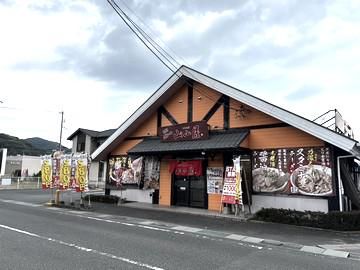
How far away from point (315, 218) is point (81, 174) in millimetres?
10517

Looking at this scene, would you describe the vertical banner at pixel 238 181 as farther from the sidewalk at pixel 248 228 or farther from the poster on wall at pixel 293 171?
the poster on wall at pixel 293 171

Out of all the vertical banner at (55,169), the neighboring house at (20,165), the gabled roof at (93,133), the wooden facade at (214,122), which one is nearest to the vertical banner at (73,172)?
the vertical banner at (55,169)

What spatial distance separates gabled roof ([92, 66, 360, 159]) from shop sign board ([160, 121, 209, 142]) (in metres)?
1.64

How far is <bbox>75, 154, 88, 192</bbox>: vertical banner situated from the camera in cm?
1597

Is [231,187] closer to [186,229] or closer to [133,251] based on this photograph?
[186,229]

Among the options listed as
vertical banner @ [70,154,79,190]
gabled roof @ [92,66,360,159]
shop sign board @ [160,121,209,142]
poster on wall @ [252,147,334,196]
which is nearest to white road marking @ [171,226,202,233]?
poster on wall @ [252,147,334,196]

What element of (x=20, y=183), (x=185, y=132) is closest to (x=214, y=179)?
(x=185, y=132)

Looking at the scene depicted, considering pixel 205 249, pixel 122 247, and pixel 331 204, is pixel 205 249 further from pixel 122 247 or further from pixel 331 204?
pixel 331 204

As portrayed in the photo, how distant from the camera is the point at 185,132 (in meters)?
15.8

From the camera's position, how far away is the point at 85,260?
6.15 m

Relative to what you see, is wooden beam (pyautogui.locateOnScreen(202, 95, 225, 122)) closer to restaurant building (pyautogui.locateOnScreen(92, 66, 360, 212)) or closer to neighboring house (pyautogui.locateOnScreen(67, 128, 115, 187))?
restaurant building (pyautogui.locateOnScreen(92, 66, 360, 212))

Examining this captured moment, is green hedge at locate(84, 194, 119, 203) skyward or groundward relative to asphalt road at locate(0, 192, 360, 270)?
skyward

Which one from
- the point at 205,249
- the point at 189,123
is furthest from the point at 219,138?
the point at 205,249

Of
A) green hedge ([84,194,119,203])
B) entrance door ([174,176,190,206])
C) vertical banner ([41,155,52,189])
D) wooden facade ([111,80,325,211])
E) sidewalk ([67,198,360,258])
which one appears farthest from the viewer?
green hedge ([84,194,119,203])
